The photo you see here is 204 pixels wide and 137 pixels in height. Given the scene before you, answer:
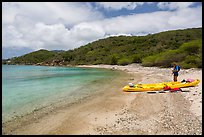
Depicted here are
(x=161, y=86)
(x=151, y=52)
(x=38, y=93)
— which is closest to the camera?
(x=161, y=86)

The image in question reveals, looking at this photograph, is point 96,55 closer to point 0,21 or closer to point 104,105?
point 104,105

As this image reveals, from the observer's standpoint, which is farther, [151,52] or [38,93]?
[151,52]

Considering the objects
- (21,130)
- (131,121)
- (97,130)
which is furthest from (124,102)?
(21,130)

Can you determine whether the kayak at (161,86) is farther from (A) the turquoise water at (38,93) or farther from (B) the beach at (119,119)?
(A) the turquoise water at (38,93)

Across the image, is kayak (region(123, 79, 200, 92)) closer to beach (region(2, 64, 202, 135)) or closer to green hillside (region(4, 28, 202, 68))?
beach (region(2, 64, 202, 135))

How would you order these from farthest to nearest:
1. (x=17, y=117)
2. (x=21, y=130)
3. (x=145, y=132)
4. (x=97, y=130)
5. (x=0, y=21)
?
(x=17, y=117)
(x=21, y=130)
(x=97, y=130)
(x=145, y=132)
(x=0, y=21)

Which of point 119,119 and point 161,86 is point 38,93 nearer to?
point 161,86

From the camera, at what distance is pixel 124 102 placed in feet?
47.0

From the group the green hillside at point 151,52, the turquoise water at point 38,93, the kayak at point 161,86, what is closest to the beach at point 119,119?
the turquoise water at point 38,93

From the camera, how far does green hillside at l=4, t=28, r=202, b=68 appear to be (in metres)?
52.5

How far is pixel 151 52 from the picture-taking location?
9056 centimetres

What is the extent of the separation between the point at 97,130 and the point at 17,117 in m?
5.11

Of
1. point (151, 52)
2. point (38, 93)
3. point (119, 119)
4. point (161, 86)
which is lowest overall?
point (38, 93)

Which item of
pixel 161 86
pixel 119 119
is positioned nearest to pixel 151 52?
pixel 161 86
